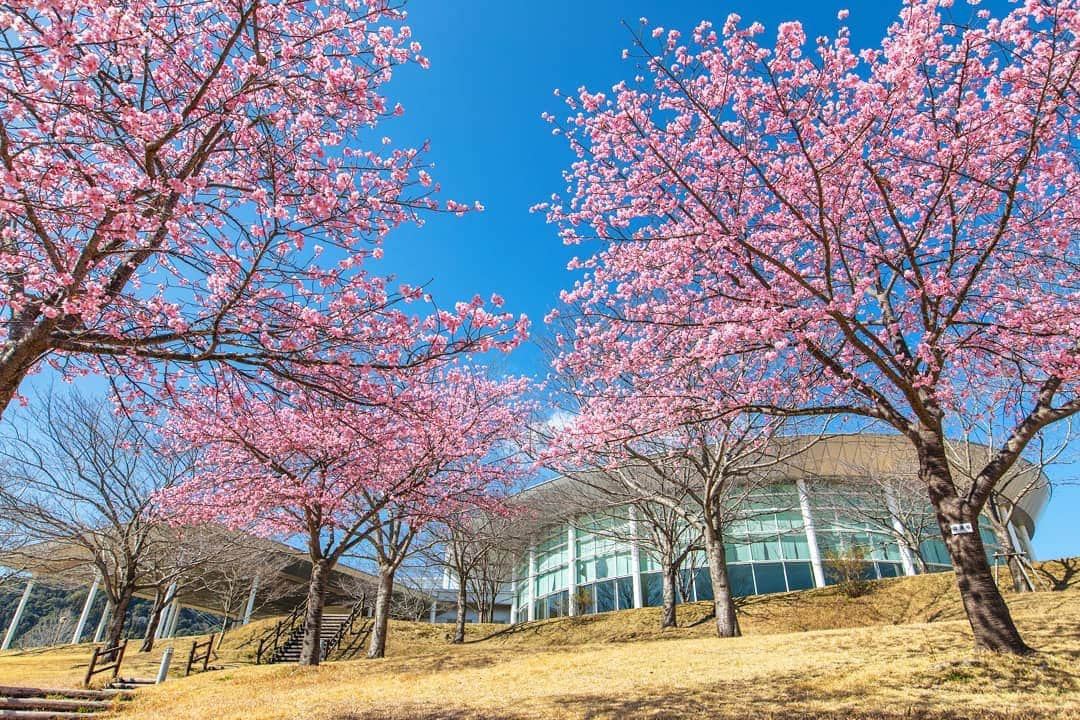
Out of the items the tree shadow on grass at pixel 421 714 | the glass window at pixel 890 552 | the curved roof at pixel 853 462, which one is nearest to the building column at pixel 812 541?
the curved roof at pixel 853 462

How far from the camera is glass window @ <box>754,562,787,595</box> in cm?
→ 2328

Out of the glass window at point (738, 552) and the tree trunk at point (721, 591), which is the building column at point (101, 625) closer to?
the glass window at point (738, 552)

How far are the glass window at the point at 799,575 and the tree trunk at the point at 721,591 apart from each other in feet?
44.3

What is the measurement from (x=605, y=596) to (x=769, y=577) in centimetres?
736

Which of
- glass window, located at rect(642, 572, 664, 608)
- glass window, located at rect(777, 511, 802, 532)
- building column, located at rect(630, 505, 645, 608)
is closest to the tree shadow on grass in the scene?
building column, located at rect(630, 505, 645, 608)

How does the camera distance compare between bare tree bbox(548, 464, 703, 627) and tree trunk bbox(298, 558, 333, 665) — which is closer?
tree trunk bbox(298, 558, 333, 665)

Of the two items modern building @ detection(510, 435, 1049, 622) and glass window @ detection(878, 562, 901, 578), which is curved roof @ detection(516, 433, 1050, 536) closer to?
modern building @ detection(510, 435, 1049, 622)

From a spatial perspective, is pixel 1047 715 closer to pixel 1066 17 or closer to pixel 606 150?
pixel 1066 17

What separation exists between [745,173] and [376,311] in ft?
16.7

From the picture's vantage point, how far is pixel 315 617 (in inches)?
485

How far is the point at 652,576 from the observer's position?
25.1m

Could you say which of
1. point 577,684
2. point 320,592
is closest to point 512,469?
point 320,592

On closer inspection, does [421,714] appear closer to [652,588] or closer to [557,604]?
[652,588]

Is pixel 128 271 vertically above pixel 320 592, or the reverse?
pixel 128 271
